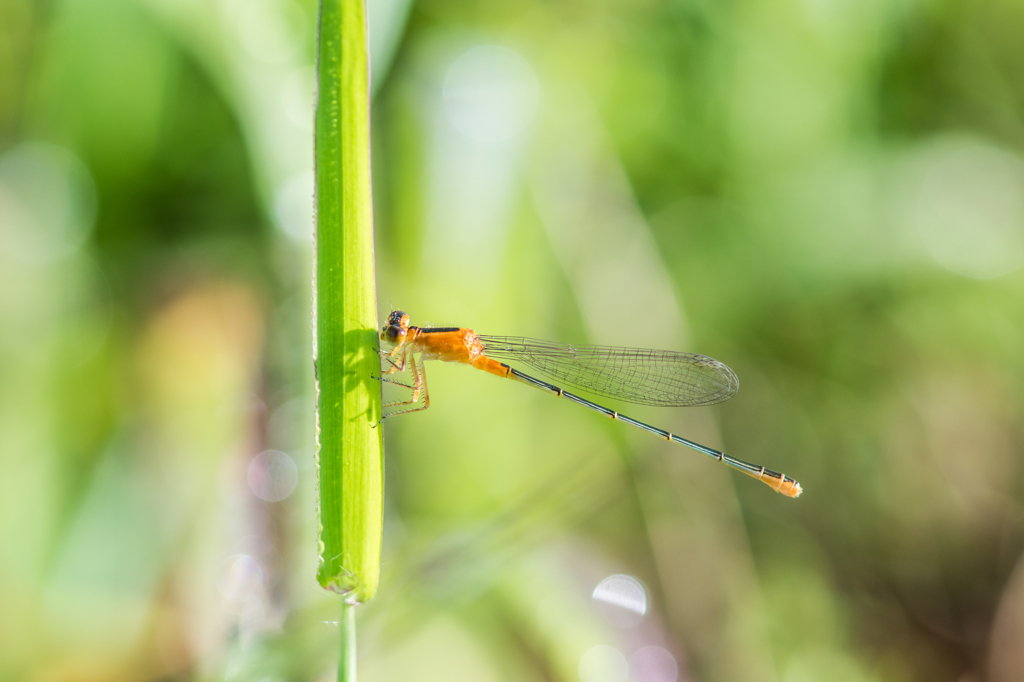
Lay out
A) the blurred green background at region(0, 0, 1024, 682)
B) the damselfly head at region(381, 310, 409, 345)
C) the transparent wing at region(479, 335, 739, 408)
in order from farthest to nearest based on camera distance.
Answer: the transparent wing at region(479, 335, 739, 408) < the blurred green background at region(0, 0, 1024, 682) < the damselfly head at region(381, 310, 409, 345)

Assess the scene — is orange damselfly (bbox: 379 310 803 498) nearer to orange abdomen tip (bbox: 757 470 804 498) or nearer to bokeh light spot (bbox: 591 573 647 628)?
orange abdomen tip (bbox: 757 470 804 498)

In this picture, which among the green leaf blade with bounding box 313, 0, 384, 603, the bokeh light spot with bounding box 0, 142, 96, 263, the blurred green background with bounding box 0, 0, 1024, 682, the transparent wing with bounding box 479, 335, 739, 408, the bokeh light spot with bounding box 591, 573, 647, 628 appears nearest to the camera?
the green leaf blade with bounding box 313, 0, 384, 603

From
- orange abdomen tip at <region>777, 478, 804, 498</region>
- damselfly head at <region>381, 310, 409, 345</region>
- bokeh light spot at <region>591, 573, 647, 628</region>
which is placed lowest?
bokeh light spot at <region>591, 573, 647, 628</region>

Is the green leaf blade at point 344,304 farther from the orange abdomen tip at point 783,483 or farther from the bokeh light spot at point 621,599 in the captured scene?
the orange abdomen tip at point 783,483

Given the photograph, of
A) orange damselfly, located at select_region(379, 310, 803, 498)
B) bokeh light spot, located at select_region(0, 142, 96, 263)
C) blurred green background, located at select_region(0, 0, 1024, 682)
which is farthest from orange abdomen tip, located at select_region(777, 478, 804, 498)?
bokeh light spot, located at select_region(0, 142, 96, 263)

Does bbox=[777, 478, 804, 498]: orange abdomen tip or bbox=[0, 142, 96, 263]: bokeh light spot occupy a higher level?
bbox=[0, 142, 96, 263]: bokeh light spot

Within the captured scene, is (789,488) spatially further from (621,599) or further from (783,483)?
(621,599)

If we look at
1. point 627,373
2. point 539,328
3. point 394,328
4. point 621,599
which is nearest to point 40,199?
point 394,328
